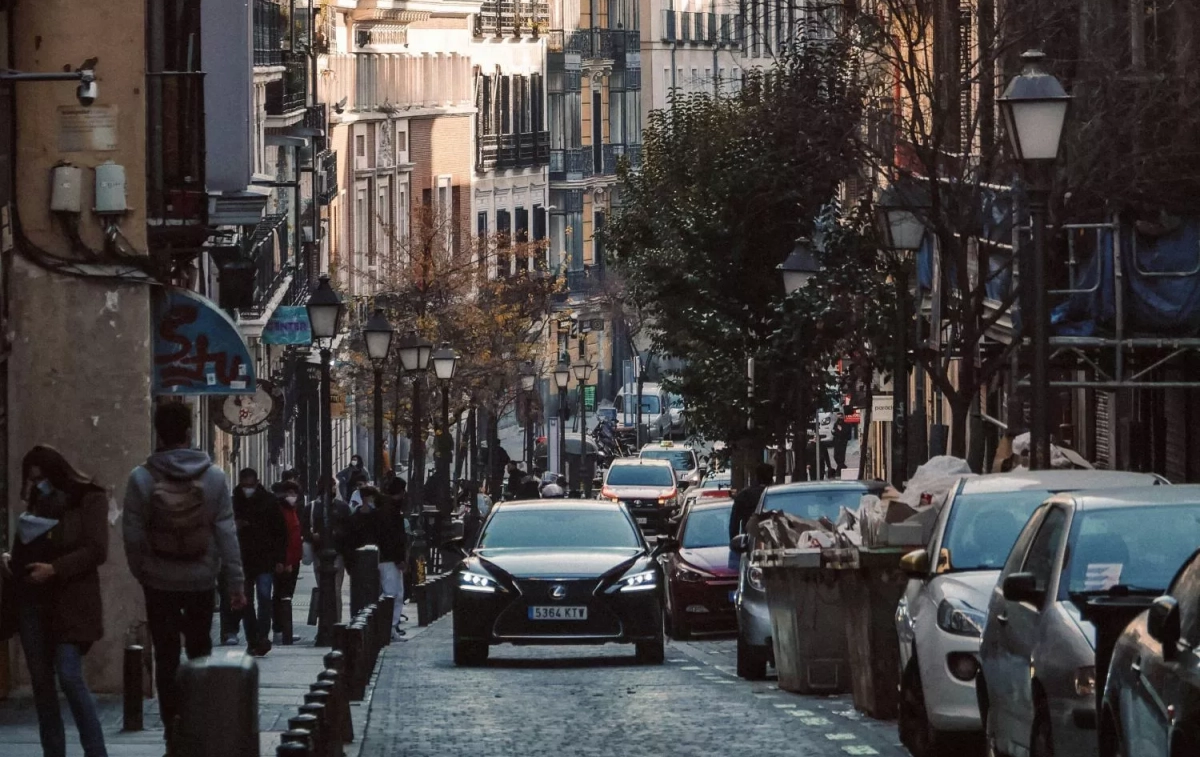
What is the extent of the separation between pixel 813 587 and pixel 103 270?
514 cm

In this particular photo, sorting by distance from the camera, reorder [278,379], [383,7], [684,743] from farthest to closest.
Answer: [383,7], [278,379], [684,743]

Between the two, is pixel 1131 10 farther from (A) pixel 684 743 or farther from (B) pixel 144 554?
(B) pixel 144 554

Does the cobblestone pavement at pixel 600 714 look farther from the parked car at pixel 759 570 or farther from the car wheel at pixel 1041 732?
the car wheel at pixel 1041 732

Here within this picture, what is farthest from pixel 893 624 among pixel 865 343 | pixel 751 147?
pixel 751 147

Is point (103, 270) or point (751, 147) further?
point (751, 147)

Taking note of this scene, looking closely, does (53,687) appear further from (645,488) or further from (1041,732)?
(645,488)

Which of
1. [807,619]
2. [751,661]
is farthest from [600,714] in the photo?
[751,661]

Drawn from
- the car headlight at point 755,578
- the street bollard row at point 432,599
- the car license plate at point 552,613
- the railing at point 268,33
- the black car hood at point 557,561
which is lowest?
the street bollard row at point 432,599

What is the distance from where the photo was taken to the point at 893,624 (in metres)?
16.8

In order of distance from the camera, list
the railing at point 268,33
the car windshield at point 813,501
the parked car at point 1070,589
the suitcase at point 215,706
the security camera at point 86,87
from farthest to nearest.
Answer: the railing at point 268,33, the car windshield at point 813,501, the security camera at point 86,87, the parked car at point 1070,589, the suitcase at point 215,706

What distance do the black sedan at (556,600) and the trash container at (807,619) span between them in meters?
3.35

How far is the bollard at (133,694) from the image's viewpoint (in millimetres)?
15953

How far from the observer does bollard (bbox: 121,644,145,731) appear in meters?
16.0

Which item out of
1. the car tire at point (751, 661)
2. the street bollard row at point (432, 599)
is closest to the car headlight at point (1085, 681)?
the car tire at point (751, 661)
